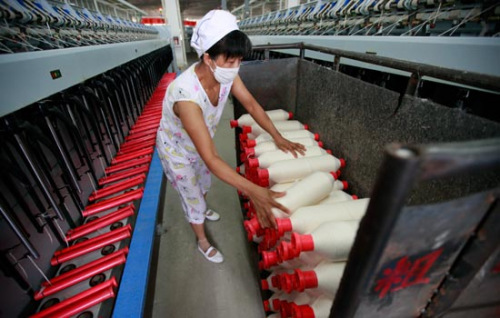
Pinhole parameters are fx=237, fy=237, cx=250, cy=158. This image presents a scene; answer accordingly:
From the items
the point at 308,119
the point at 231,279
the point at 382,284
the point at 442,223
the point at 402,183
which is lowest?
the point at 231,279

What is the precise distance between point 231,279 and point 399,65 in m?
1.47

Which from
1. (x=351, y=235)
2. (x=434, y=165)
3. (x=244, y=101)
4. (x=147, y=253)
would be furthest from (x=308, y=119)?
(x=434, y=165)

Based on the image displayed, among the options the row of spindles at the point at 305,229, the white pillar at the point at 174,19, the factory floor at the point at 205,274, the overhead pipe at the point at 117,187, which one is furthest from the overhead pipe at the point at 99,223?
the white pillar at the point at 174,19

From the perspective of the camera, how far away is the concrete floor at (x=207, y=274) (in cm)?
137

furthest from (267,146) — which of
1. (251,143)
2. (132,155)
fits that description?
(132,155)

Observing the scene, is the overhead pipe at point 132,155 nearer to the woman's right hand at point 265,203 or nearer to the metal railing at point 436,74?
the woman's right hand at point 265,203

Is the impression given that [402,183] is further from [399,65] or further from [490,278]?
[399,65]

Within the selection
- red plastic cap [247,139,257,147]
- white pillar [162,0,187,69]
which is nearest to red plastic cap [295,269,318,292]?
red plastic cap [247,139,257,147]

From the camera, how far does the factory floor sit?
137 cm

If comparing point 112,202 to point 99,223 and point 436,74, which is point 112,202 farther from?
point 436,74

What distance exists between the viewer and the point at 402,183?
283 millimetres

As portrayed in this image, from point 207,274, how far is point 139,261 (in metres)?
0.50

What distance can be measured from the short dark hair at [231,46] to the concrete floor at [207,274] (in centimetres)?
129

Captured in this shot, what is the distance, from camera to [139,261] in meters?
1.23
